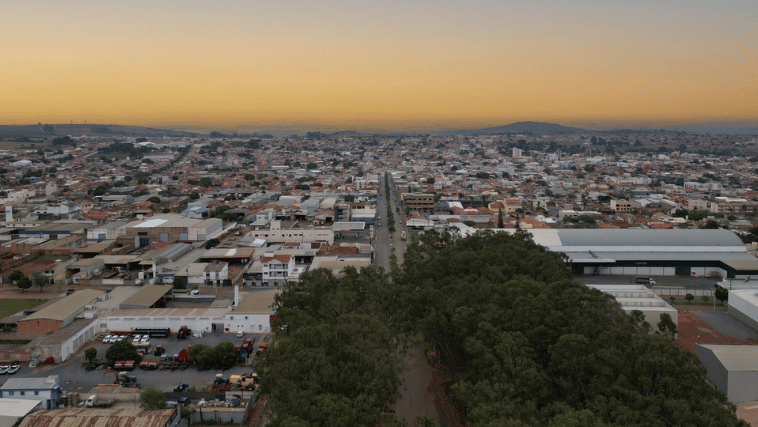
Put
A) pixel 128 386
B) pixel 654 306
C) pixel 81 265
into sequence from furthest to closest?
pixel 81 265 < pixel 654 306 < pixel 128 386

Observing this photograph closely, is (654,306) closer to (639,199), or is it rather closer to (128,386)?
(128,386)

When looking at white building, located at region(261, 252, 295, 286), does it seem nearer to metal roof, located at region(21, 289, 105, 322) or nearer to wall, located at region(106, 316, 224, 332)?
wall, located at region(106, 316, 224, 332)

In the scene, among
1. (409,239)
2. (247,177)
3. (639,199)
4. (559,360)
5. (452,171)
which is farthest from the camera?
(452,171)

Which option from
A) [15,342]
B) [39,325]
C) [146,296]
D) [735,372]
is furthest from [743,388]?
[15,342]

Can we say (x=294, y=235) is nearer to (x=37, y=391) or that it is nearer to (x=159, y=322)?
(x=159, y=322)

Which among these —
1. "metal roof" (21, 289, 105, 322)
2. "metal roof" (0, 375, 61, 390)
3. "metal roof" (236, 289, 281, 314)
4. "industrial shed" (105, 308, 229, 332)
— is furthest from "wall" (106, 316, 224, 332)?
"metal roof" (0, 375, 61, 390)

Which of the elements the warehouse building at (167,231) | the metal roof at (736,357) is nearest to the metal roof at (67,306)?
the warehouse building at (167,231)

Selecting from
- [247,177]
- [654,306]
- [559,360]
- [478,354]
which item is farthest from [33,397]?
[247,177]
